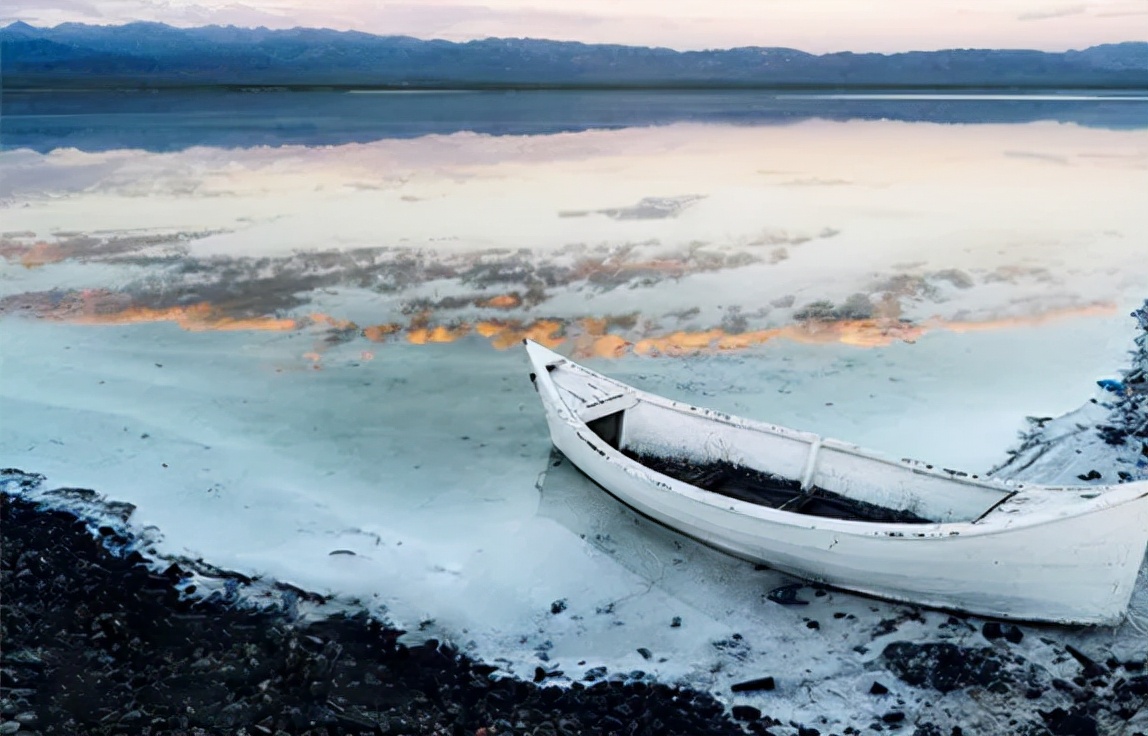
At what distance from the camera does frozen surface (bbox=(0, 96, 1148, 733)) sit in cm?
898

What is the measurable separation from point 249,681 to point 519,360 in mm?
7762

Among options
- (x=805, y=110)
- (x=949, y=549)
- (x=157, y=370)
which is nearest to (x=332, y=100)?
(x=805, y=110)

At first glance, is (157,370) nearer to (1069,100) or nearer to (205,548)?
(205,548)

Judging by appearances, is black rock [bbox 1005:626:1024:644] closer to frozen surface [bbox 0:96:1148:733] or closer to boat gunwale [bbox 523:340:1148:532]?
frozen surface [bbox 0:96:1148:733]

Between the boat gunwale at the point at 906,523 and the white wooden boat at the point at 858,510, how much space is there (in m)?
0.01

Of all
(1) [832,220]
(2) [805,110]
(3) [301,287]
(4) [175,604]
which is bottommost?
(4) [175,604]

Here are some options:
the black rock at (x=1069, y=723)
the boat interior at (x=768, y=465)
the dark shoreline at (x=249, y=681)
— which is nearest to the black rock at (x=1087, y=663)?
the black rock at (x=1069, y=723)

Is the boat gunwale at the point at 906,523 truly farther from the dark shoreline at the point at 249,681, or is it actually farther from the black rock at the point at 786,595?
the dark shoreline at the point at 249,681

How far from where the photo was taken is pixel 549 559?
32.2 ft

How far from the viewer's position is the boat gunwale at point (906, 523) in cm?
770

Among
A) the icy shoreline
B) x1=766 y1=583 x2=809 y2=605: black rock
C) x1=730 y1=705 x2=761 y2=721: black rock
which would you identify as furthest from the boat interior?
x1=730 y1=705 x2=761 y2=721: black rock

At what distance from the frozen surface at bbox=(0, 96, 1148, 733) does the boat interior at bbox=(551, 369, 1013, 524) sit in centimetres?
86

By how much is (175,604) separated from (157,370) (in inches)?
261

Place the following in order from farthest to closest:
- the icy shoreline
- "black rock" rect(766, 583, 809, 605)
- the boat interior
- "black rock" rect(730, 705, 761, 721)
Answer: the boat interior < "black rock" rect(766, 583, 809, 605) < "black rock" rect(730, 705, 761, 721) < the icy shoreline
